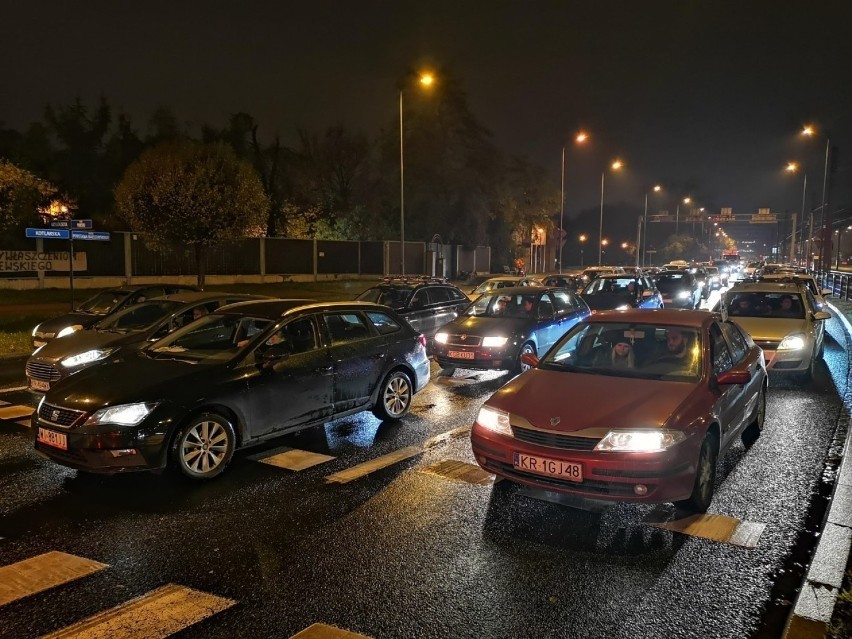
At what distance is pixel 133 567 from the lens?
4.27m

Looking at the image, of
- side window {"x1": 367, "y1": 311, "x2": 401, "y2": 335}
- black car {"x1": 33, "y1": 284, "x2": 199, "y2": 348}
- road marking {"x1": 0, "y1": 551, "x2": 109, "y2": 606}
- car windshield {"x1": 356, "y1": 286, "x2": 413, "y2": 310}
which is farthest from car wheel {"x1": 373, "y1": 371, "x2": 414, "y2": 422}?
black car {"x1": 33, "y1": 284, "x2": 199, "y2": 348}

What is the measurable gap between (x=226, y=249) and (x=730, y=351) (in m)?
28.1

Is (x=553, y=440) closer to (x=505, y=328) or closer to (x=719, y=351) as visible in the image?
(x=719, y=351)

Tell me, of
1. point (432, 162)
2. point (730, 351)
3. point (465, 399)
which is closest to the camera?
point (730, 351)

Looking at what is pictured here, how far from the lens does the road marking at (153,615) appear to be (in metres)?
3.49

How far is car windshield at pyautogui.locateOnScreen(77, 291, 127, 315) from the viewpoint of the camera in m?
12.2

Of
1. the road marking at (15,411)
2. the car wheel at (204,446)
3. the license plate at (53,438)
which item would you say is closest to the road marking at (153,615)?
the car wheel at (204,446)

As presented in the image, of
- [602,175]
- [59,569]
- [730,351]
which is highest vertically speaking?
[602,175]

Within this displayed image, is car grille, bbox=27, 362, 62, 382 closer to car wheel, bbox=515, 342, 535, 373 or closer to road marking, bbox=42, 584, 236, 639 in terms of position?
road marking, bbox=42, 584, 236, 639

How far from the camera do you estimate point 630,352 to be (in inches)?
241

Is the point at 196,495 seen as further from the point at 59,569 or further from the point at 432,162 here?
the point at 432,162

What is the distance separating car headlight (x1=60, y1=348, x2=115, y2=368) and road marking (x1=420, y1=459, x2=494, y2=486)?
17.0 feet

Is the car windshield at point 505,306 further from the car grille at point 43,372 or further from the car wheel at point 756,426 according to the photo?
the car grille at point 43,372

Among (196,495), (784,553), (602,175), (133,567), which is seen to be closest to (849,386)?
(784,553)
